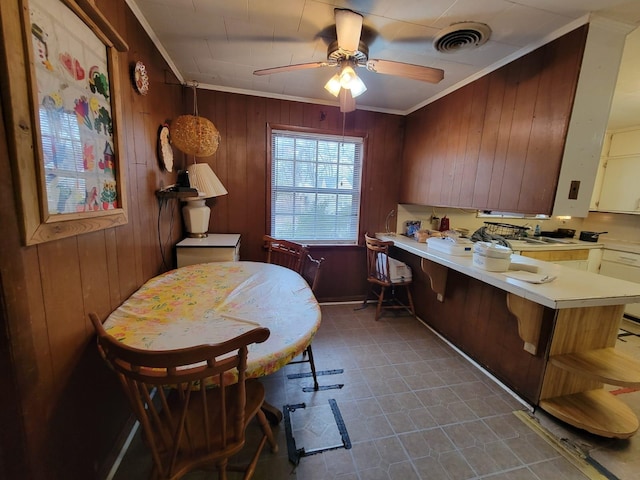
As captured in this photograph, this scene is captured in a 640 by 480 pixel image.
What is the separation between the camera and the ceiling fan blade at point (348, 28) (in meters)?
1.41

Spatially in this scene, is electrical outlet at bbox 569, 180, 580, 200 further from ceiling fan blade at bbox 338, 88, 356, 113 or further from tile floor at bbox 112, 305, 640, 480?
ceiling fan blade at bbox 338, 88, 356, 113

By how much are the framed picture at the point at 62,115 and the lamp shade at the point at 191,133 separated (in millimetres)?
694

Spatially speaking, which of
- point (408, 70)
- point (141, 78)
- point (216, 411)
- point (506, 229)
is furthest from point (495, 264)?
point (141, 78)

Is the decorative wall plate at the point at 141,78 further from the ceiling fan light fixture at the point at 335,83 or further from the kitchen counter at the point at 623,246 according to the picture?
the kitchen counter at the point at 623,246

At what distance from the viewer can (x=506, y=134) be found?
195 cm

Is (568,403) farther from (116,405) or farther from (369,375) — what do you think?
(116,405)

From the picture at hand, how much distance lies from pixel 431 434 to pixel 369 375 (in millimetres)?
554

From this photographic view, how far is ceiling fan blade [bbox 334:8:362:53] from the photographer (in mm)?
1408

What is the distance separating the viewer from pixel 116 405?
1.31 m

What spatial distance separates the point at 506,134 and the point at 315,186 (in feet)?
6.02

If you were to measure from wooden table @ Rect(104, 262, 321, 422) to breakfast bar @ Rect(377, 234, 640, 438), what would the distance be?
1.30 m

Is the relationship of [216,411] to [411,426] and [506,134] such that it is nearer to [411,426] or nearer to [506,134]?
[411,426]

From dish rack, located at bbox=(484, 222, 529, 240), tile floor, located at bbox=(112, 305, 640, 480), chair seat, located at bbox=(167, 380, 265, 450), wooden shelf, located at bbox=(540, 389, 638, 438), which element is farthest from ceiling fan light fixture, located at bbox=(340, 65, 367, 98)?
dish rack, located at bbox=(484, 222, 529, 240)

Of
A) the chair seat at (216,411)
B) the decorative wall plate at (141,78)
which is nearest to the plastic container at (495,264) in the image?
the chair seat at (216,411)
